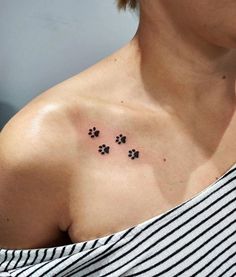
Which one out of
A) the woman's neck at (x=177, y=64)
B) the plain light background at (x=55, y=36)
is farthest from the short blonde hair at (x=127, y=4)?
the plain light background at (x=55, y=36)

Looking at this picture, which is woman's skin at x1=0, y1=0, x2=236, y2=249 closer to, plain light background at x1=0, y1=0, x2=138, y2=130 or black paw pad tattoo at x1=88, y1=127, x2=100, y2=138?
black paw pad tattoo at x1=88, y1=127, x2=100, y2=138

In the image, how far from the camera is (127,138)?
2.33 feet

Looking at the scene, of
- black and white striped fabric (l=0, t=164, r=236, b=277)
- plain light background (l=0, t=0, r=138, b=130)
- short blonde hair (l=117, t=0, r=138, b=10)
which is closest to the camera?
black and white striped fabric (l=0, t=164, r=236, b=277)

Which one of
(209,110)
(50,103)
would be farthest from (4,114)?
(209,110)

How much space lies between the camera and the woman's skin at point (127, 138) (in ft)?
2.21

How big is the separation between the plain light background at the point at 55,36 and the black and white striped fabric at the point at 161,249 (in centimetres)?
50

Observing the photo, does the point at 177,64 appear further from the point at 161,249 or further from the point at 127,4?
the point at 161,249

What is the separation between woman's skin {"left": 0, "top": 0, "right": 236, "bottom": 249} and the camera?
0.67 metres

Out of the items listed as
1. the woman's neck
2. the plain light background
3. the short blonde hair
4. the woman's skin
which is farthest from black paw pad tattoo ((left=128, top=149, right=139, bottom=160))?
the plain light background

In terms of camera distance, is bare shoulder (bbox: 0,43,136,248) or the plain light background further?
the plain light background

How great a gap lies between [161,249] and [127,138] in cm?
19

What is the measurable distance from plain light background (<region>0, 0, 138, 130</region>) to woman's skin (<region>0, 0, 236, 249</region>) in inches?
11.6

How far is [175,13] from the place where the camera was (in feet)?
2.12

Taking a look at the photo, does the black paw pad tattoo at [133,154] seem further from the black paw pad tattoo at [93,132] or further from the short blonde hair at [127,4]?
the short blonde hair at [127,4]
